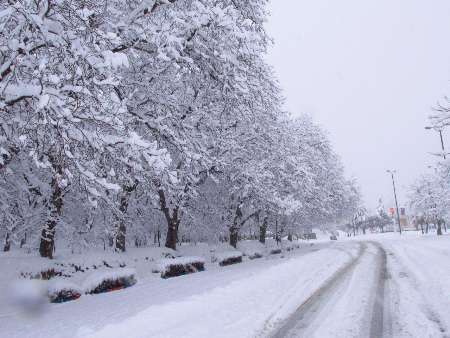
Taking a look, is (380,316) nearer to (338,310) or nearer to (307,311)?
(338,310)

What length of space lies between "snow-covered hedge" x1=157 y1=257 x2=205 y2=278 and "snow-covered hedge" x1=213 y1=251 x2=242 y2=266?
2512 millimetres

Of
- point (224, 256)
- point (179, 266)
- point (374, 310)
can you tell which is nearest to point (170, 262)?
point (179, 266)

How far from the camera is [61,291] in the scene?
11.4 metres

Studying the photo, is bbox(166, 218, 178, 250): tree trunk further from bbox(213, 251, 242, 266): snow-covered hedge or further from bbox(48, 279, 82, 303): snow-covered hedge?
bbox(48, 279, 82, 303): snow-covered hedge

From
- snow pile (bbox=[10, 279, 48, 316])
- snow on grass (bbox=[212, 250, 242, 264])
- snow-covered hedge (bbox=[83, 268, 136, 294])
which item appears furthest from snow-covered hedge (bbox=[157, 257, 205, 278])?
snow pile (bbox=[10, 279, 48, 316])

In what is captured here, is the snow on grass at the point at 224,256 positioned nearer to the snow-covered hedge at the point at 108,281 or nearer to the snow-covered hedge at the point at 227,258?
the snow-covered hedge at the point at 227,258

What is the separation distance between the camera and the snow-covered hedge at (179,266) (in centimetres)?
1655

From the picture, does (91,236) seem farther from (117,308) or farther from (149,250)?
(117,308)

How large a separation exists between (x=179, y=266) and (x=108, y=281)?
15.3 ft

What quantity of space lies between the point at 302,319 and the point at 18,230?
11001 mm

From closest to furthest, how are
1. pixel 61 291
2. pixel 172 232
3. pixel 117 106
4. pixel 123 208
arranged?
pixel 117 106, pixel 61 291, pixel 123 208, pixel 172 232

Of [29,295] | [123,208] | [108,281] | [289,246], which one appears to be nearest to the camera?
[29,295]

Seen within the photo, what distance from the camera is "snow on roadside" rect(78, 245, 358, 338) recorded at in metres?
6.99

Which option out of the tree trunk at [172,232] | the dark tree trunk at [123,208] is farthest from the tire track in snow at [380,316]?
the tree trunk at [172,232]
